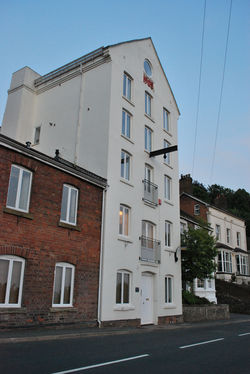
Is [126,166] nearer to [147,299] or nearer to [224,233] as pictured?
[147,299]

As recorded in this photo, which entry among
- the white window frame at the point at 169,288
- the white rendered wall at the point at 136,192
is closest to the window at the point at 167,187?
the white rendered wall at the point at 136,192

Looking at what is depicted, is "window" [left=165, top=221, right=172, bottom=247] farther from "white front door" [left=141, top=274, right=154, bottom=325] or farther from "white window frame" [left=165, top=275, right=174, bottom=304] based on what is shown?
"white front door" [left=141, top=274, right=154, bottom=325]

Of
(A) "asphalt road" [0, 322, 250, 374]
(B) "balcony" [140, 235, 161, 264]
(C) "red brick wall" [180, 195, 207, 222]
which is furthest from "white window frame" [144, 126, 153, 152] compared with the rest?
(C) "red brick wall" [180, 195, 207, 222]

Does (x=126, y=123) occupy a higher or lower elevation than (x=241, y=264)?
higher

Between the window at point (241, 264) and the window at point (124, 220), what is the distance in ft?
86.4

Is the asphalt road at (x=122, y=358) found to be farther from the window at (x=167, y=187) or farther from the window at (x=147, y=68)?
the window at (x=147, y=68)

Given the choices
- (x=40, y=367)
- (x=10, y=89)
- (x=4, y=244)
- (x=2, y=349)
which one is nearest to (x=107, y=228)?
(x=4, y=244)

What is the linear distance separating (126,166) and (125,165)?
0.12 metres

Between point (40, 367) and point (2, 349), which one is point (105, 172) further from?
point (40, 367)

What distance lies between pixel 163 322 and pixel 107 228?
281 inches

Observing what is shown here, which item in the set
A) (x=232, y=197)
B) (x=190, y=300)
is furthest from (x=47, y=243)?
(x=232, y=197)

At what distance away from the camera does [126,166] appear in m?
19.0

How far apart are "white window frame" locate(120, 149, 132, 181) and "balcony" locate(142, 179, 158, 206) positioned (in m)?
1.29

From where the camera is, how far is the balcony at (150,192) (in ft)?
64.5
